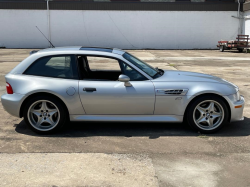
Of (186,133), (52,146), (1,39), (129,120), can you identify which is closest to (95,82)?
(129,120)

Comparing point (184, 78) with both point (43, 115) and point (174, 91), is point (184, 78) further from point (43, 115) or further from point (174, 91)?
point (43, 115)

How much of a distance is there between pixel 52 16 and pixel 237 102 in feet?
84.6

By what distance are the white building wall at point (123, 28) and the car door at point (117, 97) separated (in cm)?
2409

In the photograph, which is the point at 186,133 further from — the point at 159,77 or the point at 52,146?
the point at 52,146

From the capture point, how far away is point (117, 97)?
16.2 ft

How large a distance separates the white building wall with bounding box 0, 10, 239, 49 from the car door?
2409 centimetres

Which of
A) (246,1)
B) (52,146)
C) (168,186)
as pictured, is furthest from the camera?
(246,1)

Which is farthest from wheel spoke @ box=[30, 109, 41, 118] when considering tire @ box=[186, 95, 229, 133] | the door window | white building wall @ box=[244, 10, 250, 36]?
white building wall @ box=[244, 10, 250, 36]

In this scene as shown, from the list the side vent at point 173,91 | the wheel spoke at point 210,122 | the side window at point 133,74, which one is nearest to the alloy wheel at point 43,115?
the side window at point 133,74

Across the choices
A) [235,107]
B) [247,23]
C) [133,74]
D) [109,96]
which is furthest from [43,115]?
[247,23]

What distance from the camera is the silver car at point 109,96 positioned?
496 centimetres

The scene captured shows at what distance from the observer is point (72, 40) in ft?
94.5

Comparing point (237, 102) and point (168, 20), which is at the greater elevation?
point (168, 20)

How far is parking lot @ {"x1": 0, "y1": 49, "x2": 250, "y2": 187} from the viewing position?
3578 millimetres
